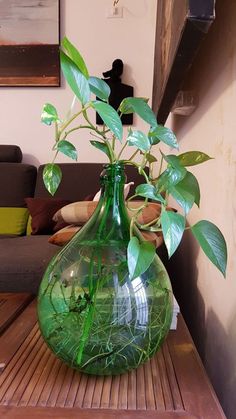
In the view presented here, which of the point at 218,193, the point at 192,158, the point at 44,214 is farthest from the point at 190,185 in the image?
the point at 44,214

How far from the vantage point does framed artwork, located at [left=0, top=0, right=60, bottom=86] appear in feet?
7.23

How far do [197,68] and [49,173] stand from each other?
0.64m

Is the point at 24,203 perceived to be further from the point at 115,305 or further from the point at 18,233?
the point at 115,305

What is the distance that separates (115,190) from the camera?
548 millimetres

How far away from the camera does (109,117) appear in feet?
1.41

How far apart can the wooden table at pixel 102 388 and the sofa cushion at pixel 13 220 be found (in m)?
1.39

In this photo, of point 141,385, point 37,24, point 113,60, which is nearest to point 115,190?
point 141,385

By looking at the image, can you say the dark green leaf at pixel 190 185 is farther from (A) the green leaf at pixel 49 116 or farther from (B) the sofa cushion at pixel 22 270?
(B) the sofa cushion at pixel 22 270

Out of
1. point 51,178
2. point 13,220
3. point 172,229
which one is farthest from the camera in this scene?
point 13,220

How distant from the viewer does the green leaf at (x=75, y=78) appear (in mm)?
424

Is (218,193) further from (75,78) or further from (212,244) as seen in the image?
(75,78)

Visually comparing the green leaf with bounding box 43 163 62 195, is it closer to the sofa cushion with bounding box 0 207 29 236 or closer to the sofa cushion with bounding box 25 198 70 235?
the sofa cushion with bounding box 25 198 70 235

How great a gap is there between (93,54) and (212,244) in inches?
81.0

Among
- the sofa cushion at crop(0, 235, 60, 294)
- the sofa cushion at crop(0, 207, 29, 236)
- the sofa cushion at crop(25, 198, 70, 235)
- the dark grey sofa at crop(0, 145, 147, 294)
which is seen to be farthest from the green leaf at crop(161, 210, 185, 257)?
the sofa cushion at crop(0, 207, 29, 236)
